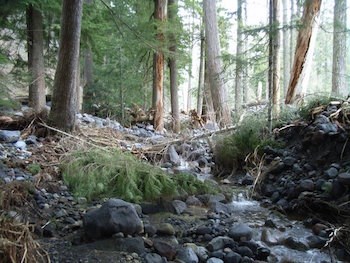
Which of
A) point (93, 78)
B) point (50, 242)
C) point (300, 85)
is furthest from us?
point (93, 78)

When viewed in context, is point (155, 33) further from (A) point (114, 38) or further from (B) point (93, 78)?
(B) point (93, 78)

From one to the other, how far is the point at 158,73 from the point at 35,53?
142 inches

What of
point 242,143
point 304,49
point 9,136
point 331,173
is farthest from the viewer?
point 304,49

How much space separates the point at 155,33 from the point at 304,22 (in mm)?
4270

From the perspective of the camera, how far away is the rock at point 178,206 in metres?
4.17

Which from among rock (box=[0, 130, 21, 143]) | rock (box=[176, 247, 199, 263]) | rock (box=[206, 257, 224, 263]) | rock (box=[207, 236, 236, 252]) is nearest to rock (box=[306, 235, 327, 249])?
rock (box=[207, 236, 236, 252])

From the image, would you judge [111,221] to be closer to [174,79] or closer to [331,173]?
[331,173]

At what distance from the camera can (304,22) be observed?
6832 mm

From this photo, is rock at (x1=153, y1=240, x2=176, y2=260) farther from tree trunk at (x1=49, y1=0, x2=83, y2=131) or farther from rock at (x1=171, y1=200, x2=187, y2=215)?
tree trunk at (x1=49, y1=0, x2=83, y2=131)

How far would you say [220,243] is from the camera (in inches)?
126

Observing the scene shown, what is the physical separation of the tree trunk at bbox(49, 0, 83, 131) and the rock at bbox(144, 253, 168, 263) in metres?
3.75

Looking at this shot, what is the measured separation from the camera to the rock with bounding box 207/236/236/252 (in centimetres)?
315

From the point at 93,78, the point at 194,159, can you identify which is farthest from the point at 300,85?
the point at 93,78

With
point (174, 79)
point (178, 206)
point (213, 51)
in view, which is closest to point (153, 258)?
point (178, 206)
